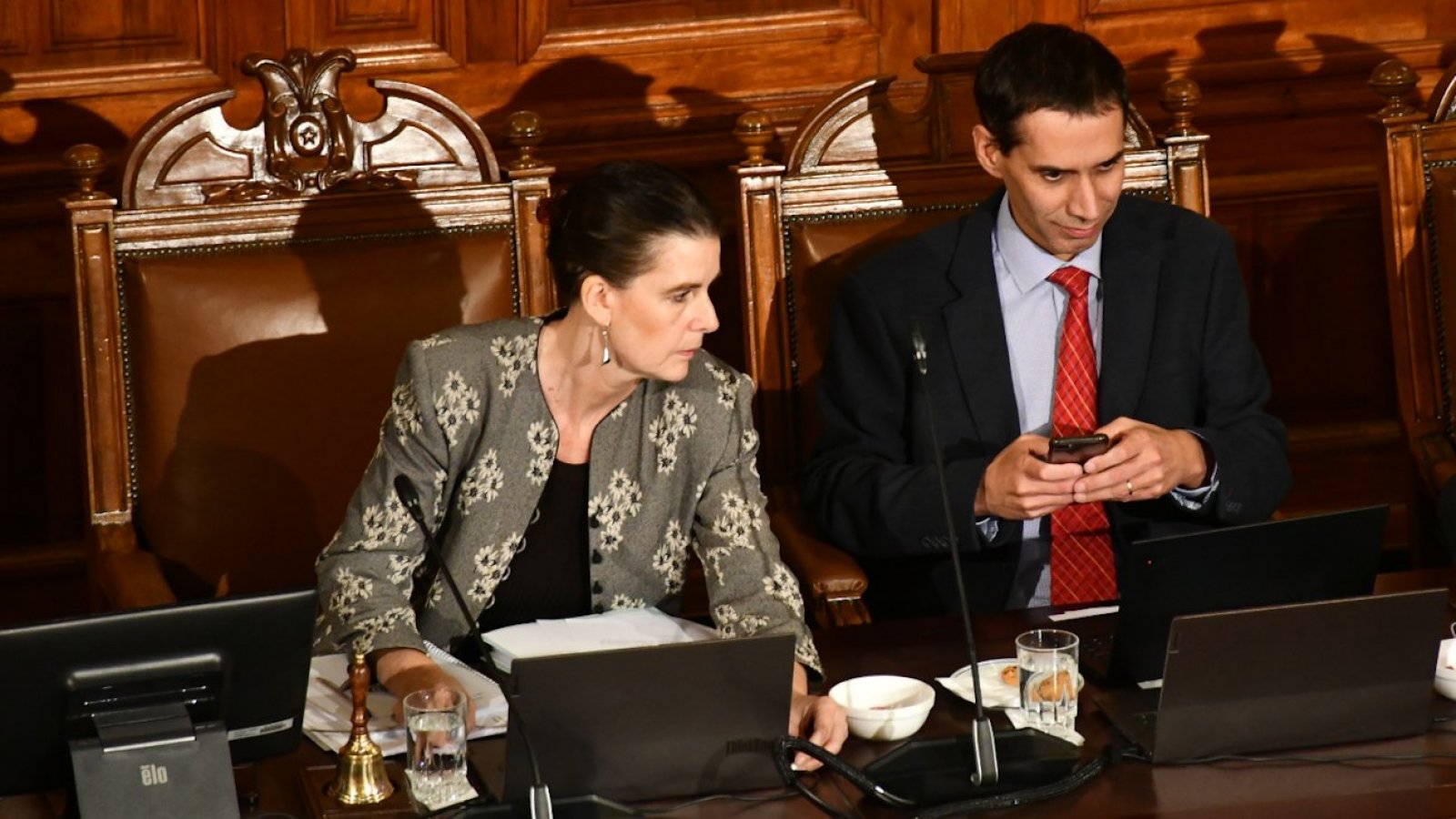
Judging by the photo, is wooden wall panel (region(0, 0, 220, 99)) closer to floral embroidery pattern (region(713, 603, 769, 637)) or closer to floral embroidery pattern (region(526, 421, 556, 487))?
floral embroidery pattern (region(526, 421, 556, 487))

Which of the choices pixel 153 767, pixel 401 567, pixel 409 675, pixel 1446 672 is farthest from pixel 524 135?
pixel 1446 672

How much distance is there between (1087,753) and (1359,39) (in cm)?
222

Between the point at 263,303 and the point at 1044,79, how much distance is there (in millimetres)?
1219

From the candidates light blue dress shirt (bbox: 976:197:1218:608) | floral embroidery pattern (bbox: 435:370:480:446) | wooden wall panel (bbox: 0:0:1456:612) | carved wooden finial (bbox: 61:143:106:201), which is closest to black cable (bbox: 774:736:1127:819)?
floral embroidery pattern (bbox: 435:370:480:446)

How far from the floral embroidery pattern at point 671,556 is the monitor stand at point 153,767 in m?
0.84

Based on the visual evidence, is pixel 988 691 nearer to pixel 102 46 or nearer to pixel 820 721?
pixel 820 721

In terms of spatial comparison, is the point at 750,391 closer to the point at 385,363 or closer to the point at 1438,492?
the point at 385,363

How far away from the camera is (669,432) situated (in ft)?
8.15

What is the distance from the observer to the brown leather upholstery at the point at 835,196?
3002 millimetres

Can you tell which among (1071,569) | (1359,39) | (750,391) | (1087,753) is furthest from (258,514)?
(1359,39)

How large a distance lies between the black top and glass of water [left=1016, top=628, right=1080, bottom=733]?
70 cm

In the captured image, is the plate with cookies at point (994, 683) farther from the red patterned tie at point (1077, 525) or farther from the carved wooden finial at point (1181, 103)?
the carved wooden finial at point (1181, 103)

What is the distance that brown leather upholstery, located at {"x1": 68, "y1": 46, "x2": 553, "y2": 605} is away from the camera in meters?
2.86

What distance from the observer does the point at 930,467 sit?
263 cm
